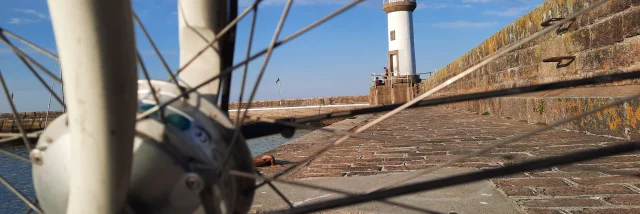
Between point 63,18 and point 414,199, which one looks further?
point 414,199

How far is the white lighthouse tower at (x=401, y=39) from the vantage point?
2916cm

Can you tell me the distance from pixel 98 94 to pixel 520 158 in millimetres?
3461

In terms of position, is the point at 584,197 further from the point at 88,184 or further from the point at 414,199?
the point at 88,184

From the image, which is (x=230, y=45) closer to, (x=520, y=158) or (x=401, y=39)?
(x=520, y=158)

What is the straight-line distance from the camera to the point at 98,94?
3.26 ft

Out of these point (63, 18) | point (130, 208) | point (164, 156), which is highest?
point (63, 18)

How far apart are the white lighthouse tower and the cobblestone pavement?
22.5 meters

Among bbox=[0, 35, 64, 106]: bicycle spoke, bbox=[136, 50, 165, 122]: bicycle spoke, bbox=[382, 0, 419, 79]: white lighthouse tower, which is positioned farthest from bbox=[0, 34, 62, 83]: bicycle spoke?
bbox=[382, 0, 419, 79]: white lighthouse tower

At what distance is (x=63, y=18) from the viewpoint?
0.97 meters

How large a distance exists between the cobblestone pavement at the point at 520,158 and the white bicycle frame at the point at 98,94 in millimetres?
901

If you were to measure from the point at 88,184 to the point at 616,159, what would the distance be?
3.56 meters

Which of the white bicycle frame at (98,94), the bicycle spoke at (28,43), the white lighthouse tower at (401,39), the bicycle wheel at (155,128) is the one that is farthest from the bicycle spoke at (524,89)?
the white lighthouse tower at (401,39)

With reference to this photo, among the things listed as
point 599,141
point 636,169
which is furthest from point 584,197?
point 599,141

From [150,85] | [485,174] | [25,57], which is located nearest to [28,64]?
[25,57]
